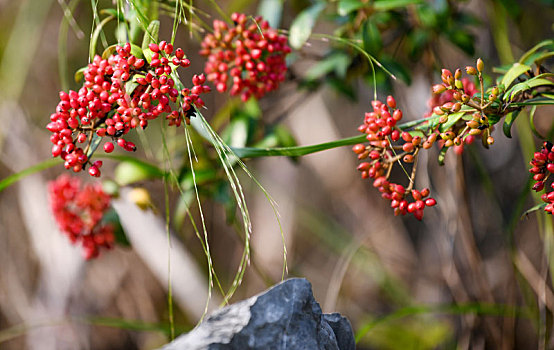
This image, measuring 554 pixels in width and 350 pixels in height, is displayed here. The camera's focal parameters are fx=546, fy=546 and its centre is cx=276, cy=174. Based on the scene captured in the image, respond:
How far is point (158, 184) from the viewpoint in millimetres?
1836

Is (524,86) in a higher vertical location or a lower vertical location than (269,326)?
higher

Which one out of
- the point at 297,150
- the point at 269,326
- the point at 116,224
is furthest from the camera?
the point at 116,224

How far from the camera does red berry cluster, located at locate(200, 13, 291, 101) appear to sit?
0.74 meters

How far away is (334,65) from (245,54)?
0.28 metres

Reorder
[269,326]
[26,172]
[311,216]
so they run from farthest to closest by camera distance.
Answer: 1. [311,216]
2. [26,172]
3. [269,326]

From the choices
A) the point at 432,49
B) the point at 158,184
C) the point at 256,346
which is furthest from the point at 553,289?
the point at 158,184

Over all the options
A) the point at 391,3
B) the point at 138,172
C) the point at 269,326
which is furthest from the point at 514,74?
the point at 138,172

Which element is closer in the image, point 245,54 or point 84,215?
point 245,54

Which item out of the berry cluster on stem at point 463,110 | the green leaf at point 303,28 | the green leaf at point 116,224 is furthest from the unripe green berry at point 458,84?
the green leaf at point 116,224

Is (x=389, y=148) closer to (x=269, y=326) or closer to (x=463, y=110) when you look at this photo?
(x=463, y=110)

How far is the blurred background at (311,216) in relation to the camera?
1076 mm

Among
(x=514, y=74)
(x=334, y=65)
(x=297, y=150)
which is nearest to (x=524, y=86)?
(x=514, y=74)

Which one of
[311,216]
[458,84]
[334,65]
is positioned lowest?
[311,216]

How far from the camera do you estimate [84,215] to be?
950 millimetres
